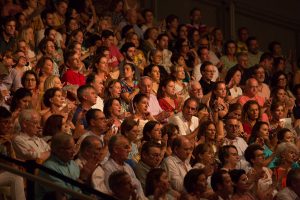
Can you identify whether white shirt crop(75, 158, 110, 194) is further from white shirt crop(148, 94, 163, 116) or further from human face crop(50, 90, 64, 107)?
white shirt crop(148, 94, 163, 116)

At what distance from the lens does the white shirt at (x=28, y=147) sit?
8117 mm

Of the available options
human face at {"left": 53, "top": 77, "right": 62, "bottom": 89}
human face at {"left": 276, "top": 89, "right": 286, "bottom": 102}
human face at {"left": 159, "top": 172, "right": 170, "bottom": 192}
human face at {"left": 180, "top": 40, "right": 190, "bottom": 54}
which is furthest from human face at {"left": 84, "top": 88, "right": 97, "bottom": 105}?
human face at {"left": 180, "top": 40, "right": 190, "bottom": 54}

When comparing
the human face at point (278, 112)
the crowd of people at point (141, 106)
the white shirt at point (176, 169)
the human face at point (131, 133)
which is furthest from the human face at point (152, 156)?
the human face at point (278, 112)

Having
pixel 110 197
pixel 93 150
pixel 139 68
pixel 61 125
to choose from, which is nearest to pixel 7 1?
pixel 139 68

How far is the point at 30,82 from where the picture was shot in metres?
9.91

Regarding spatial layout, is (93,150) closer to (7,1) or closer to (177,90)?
(177,90)

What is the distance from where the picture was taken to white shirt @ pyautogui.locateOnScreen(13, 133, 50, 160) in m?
8.12

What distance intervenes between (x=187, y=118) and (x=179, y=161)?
1.67m

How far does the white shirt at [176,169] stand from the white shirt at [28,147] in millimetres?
1171

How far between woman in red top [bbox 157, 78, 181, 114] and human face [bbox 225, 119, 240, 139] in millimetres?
810

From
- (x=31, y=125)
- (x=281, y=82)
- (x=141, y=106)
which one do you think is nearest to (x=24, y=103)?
(x=31, y=125)

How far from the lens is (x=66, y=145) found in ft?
25.2

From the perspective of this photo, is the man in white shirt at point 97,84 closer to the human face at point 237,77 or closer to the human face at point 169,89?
the human face at point 169,89

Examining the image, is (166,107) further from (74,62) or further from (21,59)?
(21,59)
